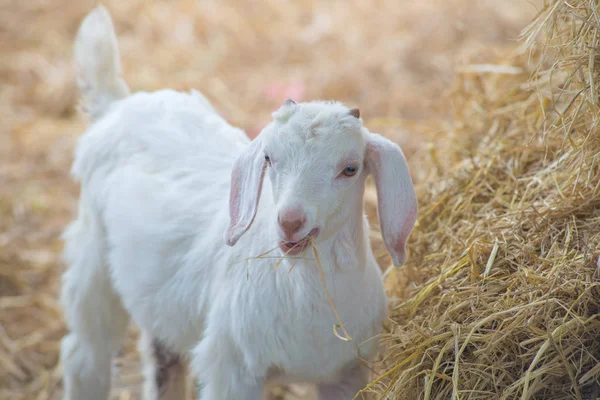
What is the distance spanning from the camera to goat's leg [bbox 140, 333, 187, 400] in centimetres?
298

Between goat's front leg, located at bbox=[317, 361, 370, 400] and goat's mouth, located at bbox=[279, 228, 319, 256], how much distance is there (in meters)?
0.53

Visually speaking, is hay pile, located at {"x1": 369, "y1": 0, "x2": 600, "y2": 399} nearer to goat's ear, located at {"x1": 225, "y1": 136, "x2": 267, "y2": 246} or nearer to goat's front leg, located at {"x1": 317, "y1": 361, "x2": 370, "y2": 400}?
goat's front leg, located at {"x1": 317, "y1": 361, "x2": 370, "y2": 400}

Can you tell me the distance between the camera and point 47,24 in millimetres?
6266

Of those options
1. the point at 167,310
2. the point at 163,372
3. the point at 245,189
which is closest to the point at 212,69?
the point at 163,372

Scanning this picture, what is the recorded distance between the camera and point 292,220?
5.93 feet

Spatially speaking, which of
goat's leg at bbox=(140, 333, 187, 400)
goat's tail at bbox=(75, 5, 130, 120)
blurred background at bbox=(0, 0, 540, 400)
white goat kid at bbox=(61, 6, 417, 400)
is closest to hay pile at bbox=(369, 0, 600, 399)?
white goat kid at bbox=(61, 6, 417, 400)

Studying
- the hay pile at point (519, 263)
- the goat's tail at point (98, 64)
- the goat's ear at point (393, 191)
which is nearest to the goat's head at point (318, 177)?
the goat's ear at point (393, 191)

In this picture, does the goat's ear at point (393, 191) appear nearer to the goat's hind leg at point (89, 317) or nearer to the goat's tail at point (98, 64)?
the goat's hind leg at point (89, 317)

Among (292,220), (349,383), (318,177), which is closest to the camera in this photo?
(292,220)

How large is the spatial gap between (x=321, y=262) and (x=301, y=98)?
10.6 ft

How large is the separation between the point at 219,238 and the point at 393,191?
2.14 feet

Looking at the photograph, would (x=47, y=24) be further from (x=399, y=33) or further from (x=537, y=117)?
(x=537, y=117)

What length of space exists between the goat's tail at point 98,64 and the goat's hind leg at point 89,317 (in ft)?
1.63

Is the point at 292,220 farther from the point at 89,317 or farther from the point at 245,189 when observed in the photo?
the point at 89,317
